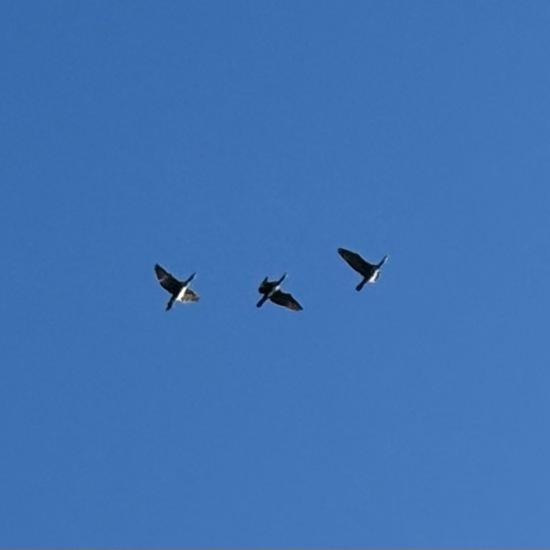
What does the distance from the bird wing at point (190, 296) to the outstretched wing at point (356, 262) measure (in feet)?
32.0

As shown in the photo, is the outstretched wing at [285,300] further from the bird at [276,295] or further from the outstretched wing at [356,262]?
the outstretched wing at [356,262]

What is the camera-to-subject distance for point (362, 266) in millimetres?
168250

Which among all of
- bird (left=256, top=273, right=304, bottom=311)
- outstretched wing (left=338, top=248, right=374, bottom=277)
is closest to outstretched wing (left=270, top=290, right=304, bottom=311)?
bird (left=256, top=273, right=304, bottom=311)

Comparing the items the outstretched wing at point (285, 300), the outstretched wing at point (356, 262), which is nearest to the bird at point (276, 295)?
the outstretched wing at point (285, 300)

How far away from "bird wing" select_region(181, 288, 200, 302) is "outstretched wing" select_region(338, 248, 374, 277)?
384 inches

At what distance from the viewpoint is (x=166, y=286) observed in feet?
549

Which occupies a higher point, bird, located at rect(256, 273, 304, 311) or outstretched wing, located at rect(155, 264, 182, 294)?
bird, located at rect(256, 273, 304, 311)

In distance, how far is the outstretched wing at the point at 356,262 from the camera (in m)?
168

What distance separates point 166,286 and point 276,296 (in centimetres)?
790

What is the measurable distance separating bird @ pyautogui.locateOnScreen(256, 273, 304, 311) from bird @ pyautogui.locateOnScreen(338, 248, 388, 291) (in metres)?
4.60

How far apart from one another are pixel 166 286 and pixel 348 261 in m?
11.9

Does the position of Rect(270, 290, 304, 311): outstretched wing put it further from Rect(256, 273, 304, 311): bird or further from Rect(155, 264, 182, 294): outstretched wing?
Rect(155, 264, 182, 294): outstretched wing

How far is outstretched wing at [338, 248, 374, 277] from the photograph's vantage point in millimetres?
168125

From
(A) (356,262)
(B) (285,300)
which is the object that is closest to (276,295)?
(B) (285,300)
